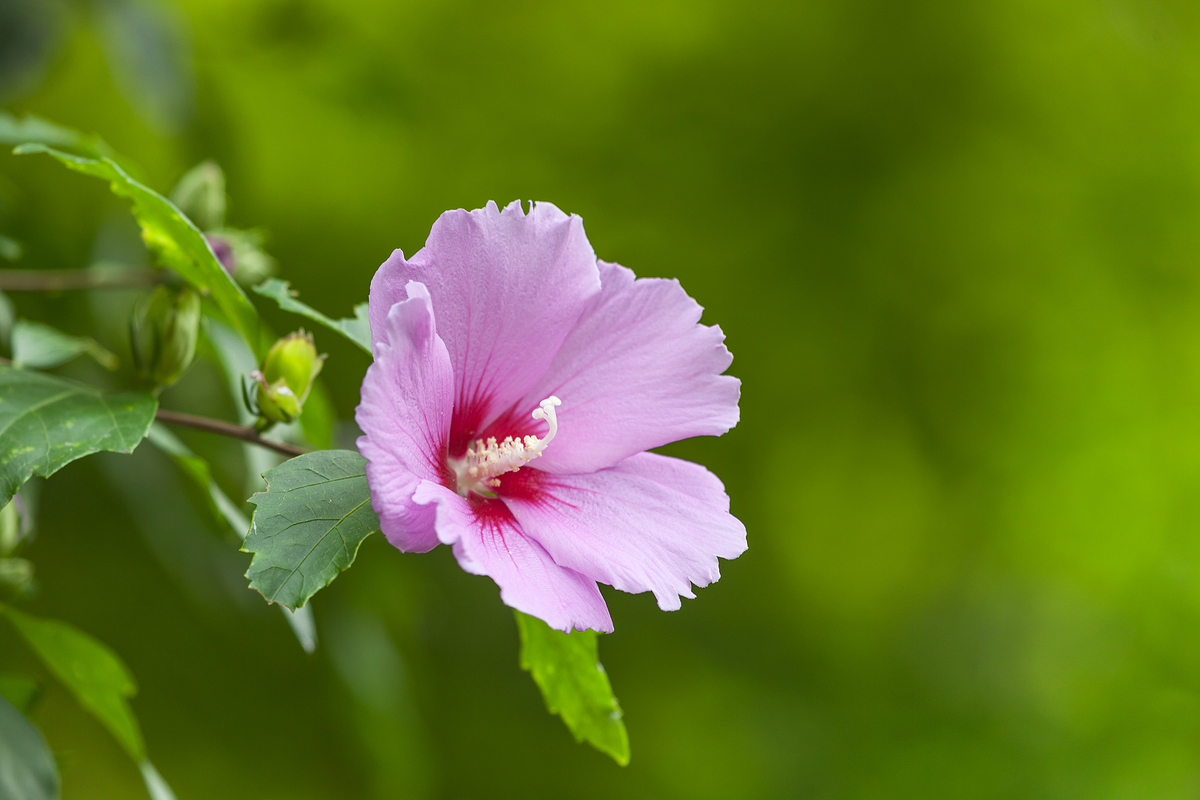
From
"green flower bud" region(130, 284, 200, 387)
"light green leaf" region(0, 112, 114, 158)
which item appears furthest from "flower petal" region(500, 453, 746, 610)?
"light green leaf" region(0, 112, 114, 158)

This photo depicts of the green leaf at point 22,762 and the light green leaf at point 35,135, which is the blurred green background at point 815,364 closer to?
the light green leaf at point 35,135

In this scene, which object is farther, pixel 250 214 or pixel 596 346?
pixel 250 214

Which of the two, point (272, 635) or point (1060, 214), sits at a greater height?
point (1060, 214)

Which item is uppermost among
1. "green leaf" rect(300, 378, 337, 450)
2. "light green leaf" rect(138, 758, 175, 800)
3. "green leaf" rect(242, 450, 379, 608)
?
"green leaf" rect(242, 450, 379, 608)

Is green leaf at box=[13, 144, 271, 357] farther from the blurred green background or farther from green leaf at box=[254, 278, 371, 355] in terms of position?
the blurred green background

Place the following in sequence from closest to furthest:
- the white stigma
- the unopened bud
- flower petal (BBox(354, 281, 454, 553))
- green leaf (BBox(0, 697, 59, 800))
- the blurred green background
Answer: flower petal (BBox(354, 281, 454, 553)) < the white stigma < green leaf (BBox(0, 697, 59, 800)) < the unopened bud < the blurred green background

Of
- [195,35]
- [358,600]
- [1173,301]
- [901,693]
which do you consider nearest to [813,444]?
[901,693]

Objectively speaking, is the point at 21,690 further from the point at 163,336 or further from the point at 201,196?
the point at 201,196

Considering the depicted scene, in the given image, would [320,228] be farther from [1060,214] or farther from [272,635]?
[1060,214]
